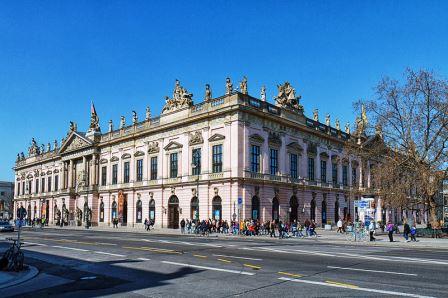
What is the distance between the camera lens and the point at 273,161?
175 ft

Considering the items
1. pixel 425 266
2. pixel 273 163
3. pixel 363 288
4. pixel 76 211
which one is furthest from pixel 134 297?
pixel 76 211

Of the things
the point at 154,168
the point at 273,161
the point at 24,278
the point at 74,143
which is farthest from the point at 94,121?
the point at 24,278

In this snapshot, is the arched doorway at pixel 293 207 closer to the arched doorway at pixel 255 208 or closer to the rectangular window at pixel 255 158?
the arched doorway at pixel 255 208

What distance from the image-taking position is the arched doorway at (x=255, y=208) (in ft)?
163

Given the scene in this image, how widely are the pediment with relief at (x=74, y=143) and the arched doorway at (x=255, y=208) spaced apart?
117ft

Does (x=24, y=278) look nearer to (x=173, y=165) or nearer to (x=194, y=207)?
(x=194, y=207)

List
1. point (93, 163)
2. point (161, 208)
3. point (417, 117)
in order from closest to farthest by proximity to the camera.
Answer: point (417, 117)
point (161, 208)
point (93, 163)

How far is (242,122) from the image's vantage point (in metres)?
48.8

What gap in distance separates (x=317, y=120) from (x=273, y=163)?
1413cm

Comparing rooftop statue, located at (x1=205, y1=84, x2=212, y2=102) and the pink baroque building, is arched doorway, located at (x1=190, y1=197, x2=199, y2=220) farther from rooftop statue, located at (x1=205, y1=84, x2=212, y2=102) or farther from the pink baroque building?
rooftop statue, located at (x1=205, y1=84, x2=212, y2=102)

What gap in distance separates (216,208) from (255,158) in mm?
7204

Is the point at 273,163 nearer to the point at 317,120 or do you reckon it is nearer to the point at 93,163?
the point at 317,120

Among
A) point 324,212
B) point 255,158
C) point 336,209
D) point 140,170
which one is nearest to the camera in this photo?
point 255,158

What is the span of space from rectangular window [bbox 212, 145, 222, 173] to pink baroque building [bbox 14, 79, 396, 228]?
116 millimetres
